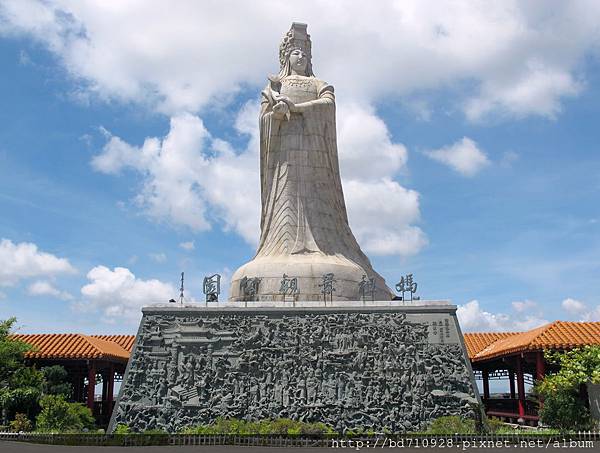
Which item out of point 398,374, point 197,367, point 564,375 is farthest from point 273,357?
point 564,375

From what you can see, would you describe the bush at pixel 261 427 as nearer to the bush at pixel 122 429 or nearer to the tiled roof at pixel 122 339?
the bush at pixel 122 429

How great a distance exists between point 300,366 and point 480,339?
988 centimetres

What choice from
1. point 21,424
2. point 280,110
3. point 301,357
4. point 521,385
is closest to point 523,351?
point 521,385

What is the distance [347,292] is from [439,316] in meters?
2.40

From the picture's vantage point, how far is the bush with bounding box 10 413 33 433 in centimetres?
1678

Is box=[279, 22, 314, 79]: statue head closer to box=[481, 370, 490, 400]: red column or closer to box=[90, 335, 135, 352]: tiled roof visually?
box=[90, 335, 135, 352]: tiled roof

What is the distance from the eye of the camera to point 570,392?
14930 mm

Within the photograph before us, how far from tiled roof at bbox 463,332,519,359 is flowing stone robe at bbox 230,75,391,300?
5.80 m

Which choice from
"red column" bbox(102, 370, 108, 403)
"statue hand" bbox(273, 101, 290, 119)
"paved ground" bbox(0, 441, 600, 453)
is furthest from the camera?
"red column" bbox(102, 370, 108, 403)

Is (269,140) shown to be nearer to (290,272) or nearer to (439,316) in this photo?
(290,272)

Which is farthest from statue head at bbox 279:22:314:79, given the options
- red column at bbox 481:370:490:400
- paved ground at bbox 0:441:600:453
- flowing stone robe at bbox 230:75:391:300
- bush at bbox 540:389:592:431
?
red column at bbox 481:370:490:400

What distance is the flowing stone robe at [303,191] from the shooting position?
18.7 m

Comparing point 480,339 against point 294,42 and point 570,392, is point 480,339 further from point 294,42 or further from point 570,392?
point 294,42

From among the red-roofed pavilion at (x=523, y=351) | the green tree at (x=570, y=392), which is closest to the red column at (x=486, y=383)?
the red-roofed pavilion at (x=523, y=351)
